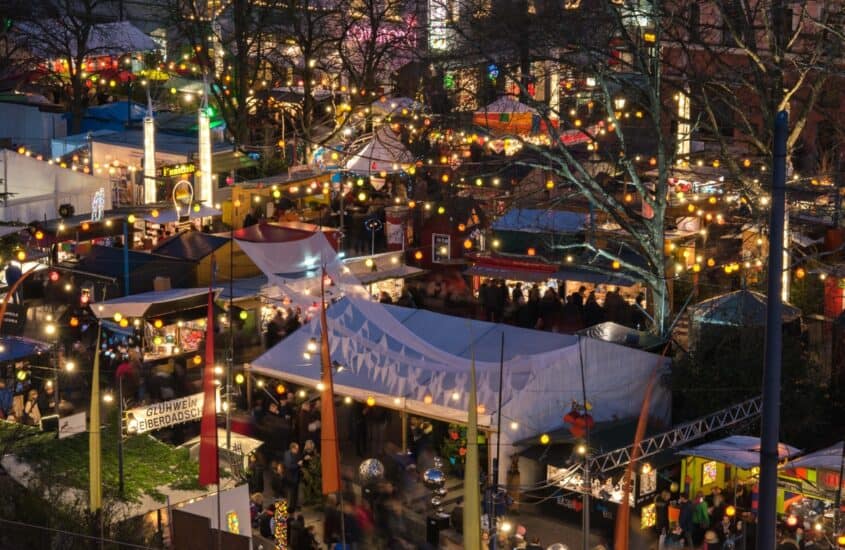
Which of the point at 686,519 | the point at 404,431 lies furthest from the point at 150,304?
the point at 686,519

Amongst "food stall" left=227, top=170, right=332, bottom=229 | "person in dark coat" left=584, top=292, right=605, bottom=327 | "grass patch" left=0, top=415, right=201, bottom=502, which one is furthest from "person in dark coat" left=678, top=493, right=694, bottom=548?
"food stall" left=227, top=170, right=332, bottom=229

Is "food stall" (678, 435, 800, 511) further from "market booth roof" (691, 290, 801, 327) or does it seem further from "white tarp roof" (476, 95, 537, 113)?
"white tarp roof" (476, 95, 537, 113)

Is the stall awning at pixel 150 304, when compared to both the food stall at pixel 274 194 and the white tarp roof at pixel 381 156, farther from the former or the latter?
the white tarp roof at pixel 381 156

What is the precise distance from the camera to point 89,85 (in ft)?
127

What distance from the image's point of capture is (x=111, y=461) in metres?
11.5

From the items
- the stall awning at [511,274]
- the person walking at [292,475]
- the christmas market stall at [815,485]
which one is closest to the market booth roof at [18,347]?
the person walking at [292,475]

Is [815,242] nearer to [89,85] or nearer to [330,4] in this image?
[330,4]

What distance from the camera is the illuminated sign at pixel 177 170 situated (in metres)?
24.3

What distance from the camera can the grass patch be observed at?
11.1 meters

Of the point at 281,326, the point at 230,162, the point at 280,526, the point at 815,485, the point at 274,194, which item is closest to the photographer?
the point at 815,485

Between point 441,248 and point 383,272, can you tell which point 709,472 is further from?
point 441,248

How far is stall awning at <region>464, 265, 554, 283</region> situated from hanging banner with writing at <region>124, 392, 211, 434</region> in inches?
332

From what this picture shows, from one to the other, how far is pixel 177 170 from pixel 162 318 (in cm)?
705

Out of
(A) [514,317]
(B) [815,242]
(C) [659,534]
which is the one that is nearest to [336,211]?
(A) [514,317]
